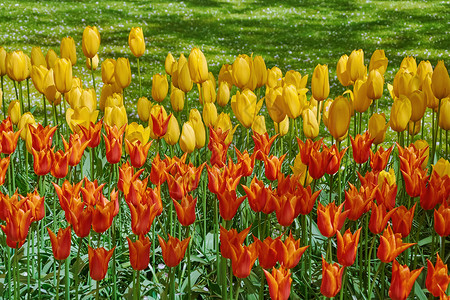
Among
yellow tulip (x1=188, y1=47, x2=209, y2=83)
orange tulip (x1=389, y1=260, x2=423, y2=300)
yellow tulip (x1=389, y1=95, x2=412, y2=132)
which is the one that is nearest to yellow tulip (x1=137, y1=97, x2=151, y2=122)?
yellow tulip (x1=188, y1=47, x2=209, y2=83)

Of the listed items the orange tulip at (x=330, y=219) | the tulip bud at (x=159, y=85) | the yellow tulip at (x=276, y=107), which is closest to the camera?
the orange tulip at (x=330, y=219)

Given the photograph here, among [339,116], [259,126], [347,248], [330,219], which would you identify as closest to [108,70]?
[259,126]

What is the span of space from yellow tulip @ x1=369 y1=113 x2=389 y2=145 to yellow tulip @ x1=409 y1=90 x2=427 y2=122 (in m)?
0.14

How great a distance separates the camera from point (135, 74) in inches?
357

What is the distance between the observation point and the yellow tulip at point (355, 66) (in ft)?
11.8

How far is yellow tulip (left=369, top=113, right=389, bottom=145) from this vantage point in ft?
10.1

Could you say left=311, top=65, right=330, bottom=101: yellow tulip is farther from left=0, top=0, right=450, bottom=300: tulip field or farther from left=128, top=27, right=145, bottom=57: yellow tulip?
left=128, top=27, right=145, bottom=57: yellow tulip

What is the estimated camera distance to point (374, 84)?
333cm

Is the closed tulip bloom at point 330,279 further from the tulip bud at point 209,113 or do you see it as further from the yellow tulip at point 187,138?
the tulip bud at point 209,113

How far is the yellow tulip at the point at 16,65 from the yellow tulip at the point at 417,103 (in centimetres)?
210

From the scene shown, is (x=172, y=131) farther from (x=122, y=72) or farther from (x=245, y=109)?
(x=122, y=72)

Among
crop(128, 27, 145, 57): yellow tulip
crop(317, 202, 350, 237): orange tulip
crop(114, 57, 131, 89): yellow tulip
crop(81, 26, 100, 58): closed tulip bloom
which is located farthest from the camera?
crop(128, 27, 145, 57): yellow tulip

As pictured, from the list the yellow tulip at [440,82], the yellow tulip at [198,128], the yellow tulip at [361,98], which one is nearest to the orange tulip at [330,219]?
the yellow tulip at [198,128]

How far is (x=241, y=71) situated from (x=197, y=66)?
0.23 m
